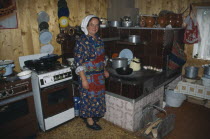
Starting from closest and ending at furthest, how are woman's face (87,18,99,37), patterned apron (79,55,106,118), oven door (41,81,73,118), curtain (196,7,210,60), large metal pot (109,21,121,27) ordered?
woman's face (87,18,99,37) → patterned apron (79,55,106,118) → oven door (41,81,73,118) → curtain (196,7,210,60) → large metal pot (109,21,121,27)

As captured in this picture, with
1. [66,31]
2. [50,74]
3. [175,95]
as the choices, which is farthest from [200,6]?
[50,74]

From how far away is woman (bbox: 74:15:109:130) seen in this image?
7.47 ft

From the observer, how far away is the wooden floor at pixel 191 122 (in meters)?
2.57

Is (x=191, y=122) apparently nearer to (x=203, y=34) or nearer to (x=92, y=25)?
(x=203, y=34)

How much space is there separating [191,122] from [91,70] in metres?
1.95

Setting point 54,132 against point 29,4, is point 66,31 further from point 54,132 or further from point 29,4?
point 54,132

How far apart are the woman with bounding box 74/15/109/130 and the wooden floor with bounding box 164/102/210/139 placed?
118 centimetres

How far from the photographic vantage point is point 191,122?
2.91m

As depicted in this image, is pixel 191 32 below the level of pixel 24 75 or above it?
above

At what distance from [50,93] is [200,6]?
3.06 m

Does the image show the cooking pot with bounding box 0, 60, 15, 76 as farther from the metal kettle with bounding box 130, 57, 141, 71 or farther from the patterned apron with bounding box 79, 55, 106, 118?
the metal kettle with bounding box 130, 57, 141, 71

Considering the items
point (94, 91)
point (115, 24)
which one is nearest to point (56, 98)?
point (94, 91)

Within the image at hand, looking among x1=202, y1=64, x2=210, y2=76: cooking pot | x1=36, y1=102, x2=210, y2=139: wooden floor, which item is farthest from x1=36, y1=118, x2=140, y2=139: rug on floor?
x1=202, y1=64, x2=210, y2=76: cooking pot

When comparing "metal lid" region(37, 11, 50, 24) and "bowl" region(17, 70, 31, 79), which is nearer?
"bowl" region(17, 70, 31, 79)
